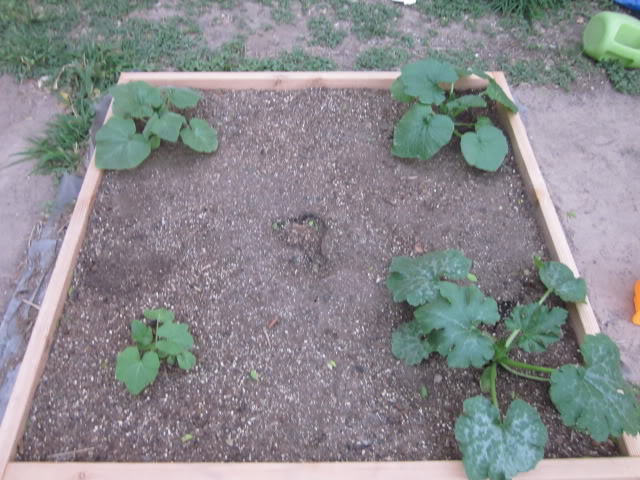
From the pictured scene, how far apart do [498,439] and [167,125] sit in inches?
57.9

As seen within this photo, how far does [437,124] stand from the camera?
199 centimetres

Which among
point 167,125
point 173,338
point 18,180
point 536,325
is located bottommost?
point 18,180

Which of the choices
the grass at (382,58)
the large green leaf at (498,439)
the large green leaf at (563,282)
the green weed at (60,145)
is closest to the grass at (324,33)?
the grass at (382,58)

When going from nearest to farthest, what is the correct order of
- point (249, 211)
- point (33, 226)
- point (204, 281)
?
1. point (204, 281)
2. point (249, 211)
3. point (33, 226)

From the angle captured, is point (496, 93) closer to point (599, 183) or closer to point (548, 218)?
point (548, 218)

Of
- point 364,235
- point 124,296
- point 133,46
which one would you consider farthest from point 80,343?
point 133,46

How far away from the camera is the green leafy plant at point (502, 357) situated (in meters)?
1.41

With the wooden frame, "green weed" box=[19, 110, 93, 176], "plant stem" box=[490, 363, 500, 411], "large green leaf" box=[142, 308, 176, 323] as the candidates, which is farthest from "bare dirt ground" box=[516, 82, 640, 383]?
"green weed" box=[19, 110, 93, 176]

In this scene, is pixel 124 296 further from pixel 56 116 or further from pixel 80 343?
pixel 56 116

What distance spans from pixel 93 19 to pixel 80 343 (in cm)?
192

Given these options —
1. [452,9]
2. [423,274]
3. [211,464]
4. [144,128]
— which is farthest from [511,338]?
[452,9]

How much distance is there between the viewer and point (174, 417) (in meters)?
1.58

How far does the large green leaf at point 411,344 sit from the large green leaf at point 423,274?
0.08 meters

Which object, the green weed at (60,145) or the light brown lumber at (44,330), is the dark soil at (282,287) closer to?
the light brown lumber at (44,330)
